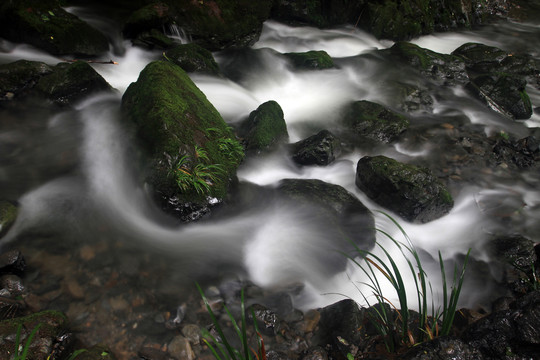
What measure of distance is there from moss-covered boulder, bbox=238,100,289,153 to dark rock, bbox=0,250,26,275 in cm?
354

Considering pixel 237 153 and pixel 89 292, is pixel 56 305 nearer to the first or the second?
pixel 89 292

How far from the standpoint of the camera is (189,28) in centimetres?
860

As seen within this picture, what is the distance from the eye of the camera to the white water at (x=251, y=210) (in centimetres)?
441

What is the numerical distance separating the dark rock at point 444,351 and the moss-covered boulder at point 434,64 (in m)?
8.56

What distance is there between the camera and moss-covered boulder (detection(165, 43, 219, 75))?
7.72 metres

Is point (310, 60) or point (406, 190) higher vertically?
point (310, 60)

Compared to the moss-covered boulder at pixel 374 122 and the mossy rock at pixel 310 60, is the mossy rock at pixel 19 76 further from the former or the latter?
the moss-covered boulder at pixel 374 122

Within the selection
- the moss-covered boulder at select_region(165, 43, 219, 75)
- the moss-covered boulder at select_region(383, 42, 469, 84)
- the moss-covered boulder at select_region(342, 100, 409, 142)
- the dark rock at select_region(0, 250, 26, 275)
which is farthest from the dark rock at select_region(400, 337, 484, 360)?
the moss-covered boulder at select_region(383, 42, 469, 84)

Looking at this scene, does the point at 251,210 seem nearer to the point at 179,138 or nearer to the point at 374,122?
the point at 179,138

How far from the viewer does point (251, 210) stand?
17.2 ft

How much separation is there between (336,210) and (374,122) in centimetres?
308

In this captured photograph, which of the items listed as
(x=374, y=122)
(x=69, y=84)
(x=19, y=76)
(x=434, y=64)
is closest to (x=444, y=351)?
(x=374, y=122)

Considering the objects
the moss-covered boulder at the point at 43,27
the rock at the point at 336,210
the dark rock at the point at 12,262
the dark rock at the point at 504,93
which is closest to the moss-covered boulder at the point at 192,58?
the moss-covered boulder at the point at 43,27

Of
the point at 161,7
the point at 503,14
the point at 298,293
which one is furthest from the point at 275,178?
the point at 503,14
